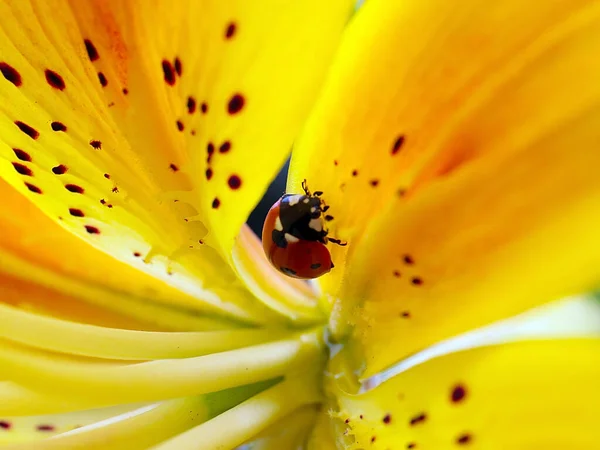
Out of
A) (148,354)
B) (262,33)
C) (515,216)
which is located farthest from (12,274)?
(515,216)

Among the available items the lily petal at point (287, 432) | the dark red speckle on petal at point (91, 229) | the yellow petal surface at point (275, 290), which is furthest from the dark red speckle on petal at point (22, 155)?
the lily petal at point (287, 432)

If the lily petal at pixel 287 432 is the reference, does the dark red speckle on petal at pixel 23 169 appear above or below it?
above

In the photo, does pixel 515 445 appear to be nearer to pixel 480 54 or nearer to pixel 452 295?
pixel 452 295

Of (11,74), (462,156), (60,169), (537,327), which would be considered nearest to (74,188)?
(60,169)

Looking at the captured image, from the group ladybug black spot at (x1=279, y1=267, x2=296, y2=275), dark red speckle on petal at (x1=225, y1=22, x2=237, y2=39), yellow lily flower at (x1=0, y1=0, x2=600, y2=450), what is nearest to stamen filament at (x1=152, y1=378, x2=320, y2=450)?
yellow lily flower at (x1=0, y1=0, x2=600, y2=450)

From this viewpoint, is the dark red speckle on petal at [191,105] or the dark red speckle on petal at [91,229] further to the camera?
the dark red speckle on petal at [91,229]

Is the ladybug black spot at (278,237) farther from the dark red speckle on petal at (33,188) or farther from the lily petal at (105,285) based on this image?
the dark red speckle on petal at (33,188)

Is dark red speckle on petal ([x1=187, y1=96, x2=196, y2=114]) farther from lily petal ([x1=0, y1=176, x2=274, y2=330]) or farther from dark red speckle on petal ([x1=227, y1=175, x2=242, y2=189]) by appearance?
lily petal ([x1=0, y1=176, x2=274, y2=330])
